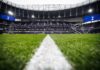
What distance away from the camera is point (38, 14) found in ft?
153

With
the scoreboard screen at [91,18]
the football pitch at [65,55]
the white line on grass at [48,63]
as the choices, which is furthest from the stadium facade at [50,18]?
the white line on grass at [48,63]

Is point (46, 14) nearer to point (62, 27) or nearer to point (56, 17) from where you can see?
point (56, 17)

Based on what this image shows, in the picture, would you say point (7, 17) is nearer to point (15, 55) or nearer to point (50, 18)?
point (50, 18)

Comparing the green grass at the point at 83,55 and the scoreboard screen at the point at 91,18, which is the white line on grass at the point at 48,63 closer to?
the green grass at the point at 83,55

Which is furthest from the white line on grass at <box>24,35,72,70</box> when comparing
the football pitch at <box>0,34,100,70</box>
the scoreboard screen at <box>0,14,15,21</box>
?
the scoreboard screen at <box>0,14,15,21</box>

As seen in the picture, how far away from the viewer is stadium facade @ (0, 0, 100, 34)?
33438 millimetres

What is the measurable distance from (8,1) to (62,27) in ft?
66.7

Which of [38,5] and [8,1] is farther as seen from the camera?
[38,5]

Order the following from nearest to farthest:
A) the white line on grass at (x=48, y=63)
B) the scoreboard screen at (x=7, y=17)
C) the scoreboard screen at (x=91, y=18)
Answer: the white line on grass at (x=48, y=63) < the scoreboard screen at (x=91, y=18) < the scoreboard screen at (x=7, y=17)

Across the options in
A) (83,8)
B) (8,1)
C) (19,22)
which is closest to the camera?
(8,1)

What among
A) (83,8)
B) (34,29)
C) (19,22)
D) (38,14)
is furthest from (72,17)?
(19,22)

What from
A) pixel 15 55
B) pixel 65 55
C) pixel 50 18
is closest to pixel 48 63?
pixel 65 55

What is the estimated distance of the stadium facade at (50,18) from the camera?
110ft

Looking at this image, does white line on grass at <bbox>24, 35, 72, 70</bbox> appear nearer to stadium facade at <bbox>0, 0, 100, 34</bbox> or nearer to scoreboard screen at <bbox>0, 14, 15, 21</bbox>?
stadium facade at <bbox>0, 0, 100, 34</bbox>
